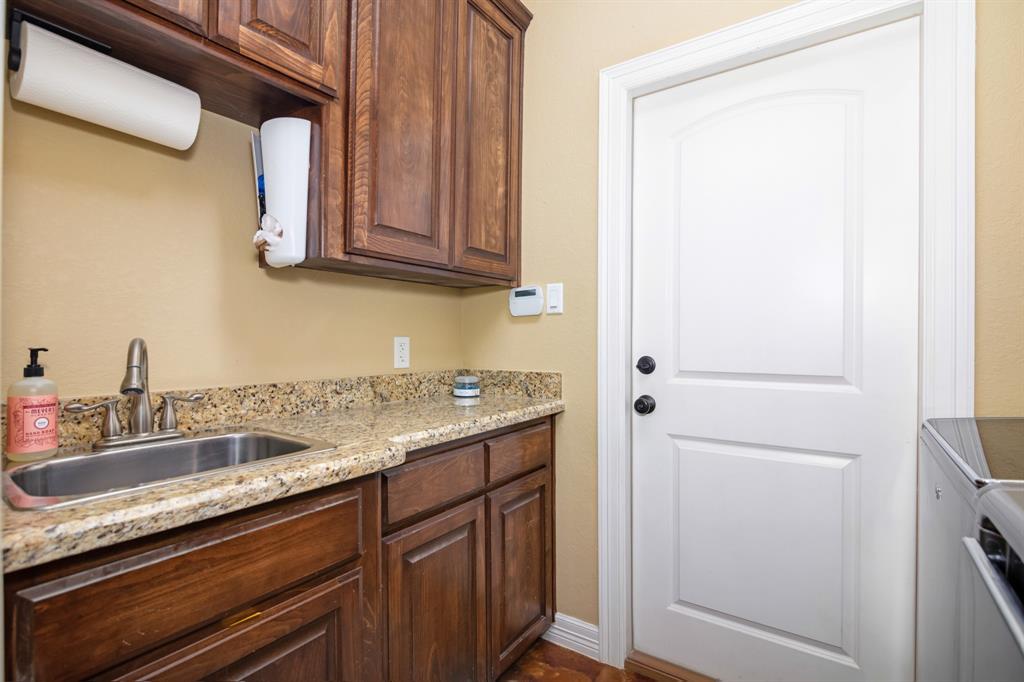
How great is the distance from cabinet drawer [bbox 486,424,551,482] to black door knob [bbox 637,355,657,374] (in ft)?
1.33

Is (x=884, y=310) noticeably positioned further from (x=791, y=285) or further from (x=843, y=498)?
(x=843, y=498)

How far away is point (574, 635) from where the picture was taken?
179cm

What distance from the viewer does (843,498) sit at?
4.71ft

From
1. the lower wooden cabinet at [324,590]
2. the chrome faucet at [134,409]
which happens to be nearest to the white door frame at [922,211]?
the lower wooden cabinet at [324,590]

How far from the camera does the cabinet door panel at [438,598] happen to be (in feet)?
3.75

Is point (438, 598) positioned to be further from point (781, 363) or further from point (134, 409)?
point (781, 363)

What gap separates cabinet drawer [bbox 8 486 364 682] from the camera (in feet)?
2.04

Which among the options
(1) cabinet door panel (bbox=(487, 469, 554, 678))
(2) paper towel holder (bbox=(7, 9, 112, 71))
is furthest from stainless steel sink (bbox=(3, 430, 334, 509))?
(2) paper towel holder (bbox=(7, 9, 112, 71))

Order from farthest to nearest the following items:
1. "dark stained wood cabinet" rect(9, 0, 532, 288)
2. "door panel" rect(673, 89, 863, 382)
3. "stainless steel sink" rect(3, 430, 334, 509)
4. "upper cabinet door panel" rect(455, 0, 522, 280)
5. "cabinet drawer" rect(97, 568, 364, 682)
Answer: "upper cabinet door panel" rect(455, 0, 522, 280) → "door panel" rect(673, 89, 863, 382) → "dark stained wood cabinet" rect(9, 0, 532, 288) → "stainless steel sink" rect(3, 430, 334, 509) → "cabinet drawer" rect(97, 568, 364, 682)

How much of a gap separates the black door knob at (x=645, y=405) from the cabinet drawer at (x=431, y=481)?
0.62 metres

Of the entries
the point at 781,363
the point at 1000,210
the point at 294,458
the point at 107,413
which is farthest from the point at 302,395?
the point at 1000,210

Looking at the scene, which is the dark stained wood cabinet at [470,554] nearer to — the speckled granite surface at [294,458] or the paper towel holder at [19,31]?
the speckled granite surface at [294,458]

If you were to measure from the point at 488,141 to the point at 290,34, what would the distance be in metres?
0.77

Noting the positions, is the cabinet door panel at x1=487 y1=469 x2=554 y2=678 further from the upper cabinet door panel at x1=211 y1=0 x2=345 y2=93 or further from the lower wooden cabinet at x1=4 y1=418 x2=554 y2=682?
the upper cabinet door panel at x1=211 y1=0 x2=345 y2=93
